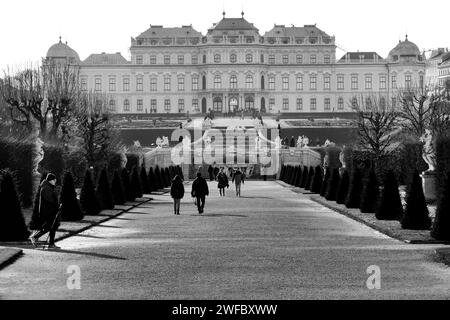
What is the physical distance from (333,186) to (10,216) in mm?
14942

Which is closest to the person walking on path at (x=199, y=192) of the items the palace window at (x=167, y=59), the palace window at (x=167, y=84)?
the palace window at (x=167, y=84)

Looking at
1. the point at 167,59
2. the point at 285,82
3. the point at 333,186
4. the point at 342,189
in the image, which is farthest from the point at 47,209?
the point at 167,59

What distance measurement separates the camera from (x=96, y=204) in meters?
22.7

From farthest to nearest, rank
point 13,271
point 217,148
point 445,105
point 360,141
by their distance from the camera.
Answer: point 217,148
point 445,105
point 360,141
point 13,271

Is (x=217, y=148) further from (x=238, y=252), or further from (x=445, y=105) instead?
(x=238, y=252)

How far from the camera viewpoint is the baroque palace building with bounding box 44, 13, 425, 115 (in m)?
114

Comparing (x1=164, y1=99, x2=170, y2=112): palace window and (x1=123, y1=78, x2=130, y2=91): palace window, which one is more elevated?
(x1=123, y1=78, x2=130, y2=91): palace window

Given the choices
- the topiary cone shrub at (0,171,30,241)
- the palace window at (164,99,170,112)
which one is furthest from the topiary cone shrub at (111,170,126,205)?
the palace window at (164,99,170,112)

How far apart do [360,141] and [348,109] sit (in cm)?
6839

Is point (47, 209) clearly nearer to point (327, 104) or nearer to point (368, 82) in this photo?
point (327, 104)

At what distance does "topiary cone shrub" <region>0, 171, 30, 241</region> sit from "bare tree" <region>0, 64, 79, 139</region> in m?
25.1

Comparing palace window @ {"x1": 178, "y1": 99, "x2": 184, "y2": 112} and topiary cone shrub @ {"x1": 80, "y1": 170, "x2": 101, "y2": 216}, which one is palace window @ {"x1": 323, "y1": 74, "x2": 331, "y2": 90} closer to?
palace window @ {"x1": 178, "y1": 99, "x2": 184, "y2": 112}

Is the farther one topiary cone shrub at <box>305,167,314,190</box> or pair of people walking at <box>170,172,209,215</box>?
topiary cone shrub at <box>305,167,314,190</box>
